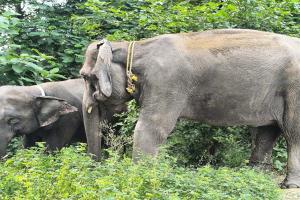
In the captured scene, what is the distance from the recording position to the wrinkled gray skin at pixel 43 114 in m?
6.96

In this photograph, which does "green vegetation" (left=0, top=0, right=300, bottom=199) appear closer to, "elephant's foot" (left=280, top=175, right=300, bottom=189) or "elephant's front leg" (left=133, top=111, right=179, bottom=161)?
"elephant's front leg" (left=133, top=111, right=179, bottom=161)

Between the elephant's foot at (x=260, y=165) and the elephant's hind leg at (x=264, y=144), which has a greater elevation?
the elephant's hind leg at (x=264, y=144)

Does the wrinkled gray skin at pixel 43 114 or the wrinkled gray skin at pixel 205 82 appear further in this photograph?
the wrinkled gray skin at pixel 43 114

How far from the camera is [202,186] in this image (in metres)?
4.64

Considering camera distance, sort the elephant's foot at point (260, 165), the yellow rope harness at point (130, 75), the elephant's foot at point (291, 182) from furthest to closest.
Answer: the elephant's foot at point (260, 165)
the elephant's foot at point (291, 182)
the yellow rope harness at point (130, 75)

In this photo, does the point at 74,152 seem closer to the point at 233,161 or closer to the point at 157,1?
the point at 233,161

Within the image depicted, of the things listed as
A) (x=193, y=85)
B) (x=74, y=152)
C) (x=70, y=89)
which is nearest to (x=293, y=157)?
(x=193, y=85)

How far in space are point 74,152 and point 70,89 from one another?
2.29 m

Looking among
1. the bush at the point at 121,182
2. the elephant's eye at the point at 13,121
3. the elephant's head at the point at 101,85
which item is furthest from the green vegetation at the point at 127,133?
the elephant's eye at the point at 13,121

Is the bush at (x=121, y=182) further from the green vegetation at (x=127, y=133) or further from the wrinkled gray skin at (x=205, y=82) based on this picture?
the wrinkled gray skin at (x=205, y=82)

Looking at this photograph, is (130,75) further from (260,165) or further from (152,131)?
(260,165)

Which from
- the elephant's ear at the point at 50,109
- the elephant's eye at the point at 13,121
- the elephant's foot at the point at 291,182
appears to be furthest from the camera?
the elephant's ear at the point at 50,109

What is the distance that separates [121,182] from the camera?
4.49m

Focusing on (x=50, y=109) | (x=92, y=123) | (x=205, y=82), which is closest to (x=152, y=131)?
(x=205, y=82)
